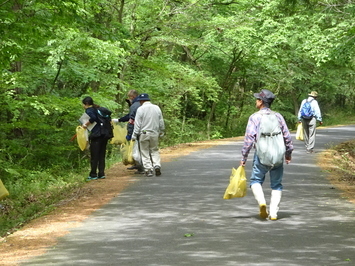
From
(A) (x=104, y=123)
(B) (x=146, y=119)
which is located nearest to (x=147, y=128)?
(B) (x=146, y=119)

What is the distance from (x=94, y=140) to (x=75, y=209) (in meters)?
3.81

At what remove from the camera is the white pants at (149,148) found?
13.5 m

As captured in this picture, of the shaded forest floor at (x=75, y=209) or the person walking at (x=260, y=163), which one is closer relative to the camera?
the shaded forest floor at (x=75, y=209)

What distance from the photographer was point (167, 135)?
105 feet

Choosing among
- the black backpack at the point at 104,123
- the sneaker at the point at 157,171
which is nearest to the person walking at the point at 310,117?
the sneaker at the point at 157,171

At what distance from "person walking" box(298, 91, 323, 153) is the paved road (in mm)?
6241

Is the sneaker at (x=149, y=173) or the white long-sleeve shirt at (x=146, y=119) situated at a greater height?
the white long-sleeve shirt at (x=146, y=119)

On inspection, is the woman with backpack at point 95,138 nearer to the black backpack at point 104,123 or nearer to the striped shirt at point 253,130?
the black backpack at point 104,123

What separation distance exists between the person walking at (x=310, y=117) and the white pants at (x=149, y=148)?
22.0 ft

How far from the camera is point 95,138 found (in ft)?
44.9

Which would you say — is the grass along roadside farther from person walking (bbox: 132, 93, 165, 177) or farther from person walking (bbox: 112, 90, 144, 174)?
person walking (bbox: 112, 90, 144, 174)

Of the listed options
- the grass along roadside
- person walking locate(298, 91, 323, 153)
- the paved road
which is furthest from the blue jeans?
person walking locate(298, 91, 323, 153)

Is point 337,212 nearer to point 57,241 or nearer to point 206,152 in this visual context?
point 57,241

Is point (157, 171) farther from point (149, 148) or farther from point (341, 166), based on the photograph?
point (341, 166)
